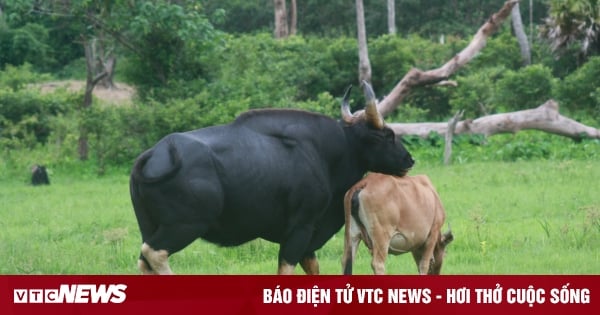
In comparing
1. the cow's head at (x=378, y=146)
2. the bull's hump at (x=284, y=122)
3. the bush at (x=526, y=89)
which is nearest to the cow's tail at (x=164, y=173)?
the bull's hump at (x=284, y=122)

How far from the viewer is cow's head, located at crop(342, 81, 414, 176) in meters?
7.84

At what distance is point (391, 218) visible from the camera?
7.47 meters

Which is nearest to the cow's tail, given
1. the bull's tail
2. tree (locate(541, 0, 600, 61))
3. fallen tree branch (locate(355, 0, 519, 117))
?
the bull's tail

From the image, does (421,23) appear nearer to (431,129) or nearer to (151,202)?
(431,129)

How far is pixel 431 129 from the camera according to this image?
19.5 meters

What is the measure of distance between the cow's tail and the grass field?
78.7 inches

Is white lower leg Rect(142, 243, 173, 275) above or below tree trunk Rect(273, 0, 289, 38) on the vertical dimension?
above

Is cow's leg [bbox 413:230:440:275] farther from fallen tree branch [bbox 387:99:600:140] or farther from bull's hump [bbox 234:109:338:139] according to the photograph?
fallen tree branch [bbox 387:99:600:140]

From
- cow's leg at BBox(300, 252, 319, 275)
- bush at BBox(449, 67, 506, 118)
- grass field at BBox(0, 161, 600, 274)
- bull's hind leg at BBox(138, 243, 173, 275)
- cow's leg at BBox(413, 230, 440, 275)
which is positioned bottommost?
bush at BBox(449, 67, 506, 118)

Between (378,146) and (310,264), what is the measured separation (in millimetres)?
1019

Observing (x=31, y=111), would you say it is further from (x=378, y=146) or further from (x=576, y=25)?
(x=378, y=146)

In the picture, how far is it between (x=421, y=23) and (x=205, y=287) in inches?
1575

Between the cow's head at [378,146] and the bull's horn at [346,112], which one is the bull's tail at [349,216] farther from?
the bull's horn at [346,112]

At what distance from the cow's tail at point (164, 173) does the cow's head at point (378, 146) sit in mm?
1373
